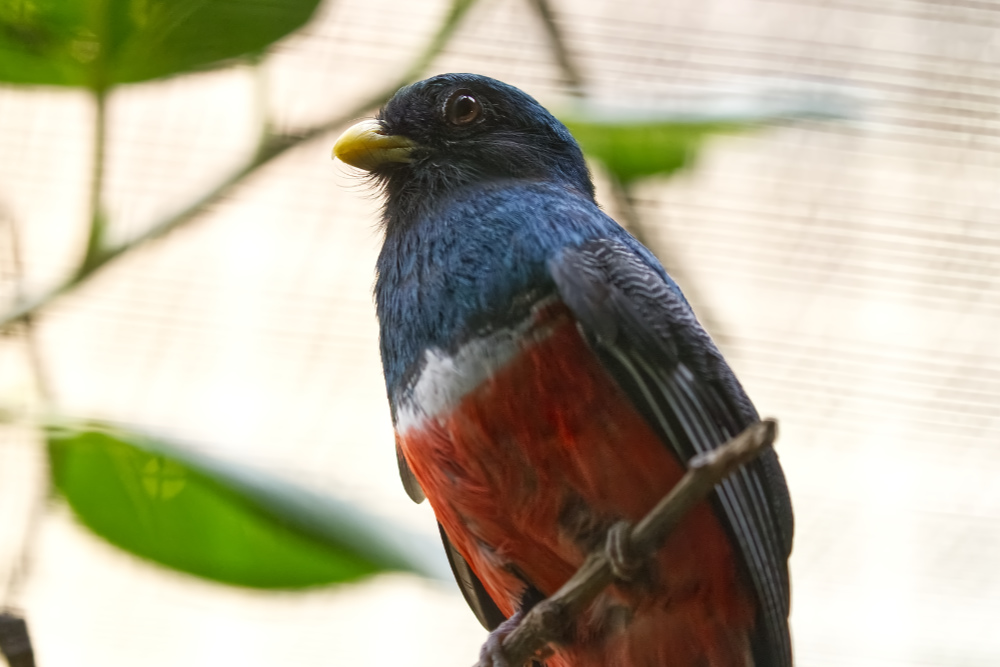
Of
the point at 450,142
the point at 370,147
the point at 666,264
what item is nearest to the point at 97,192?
the point at 370,147

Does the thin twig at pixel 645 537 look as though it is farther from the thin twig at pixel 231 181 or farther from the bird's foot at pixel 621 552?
the thin twig at pixel 231 181

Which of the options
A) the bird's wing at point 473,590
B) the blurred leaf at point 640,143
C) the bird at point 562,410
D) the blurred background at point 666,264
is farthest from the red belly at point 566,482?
the blurred background at point 666,264

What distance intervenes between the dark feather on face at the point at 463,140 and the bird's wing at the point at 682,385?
1.08ft

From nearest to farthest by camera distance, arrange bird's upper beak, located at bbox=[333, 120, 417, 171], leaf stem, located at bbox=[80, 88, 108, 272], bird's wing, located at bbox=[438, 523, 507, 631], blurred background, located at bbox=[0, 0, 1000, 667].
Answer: leaf stem, located at bbox=[80, 88, 108, 272] < bird's upper beak, located at bbox=[333, 120, 417, 171] < bird's wing, located at bbox=[438, 523, 507, 631] < blurred background, located at bbox=[0, 0, 1000, 667]

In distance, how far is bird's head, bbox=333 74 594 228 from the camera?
1647mm

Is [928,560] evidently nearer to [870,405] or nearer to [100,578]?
[870,405]

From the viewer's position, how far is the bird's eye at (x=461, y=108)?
5.60 feet

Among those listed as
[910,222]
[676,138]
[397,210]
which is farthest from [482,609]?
[910,222]

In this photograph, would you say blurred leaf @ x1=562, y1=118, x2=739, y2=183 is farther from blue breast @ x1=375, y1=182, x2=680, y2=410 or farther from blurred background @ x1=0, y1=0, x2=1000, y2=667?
blurred background @ x1=0, y1=0, x2=1000, y2=667

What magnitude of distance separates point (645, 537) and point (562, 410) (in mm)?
304

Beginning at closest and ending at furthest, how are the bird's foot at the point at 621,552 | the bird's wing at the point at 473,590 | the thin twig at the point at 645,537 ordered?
the thin twig at the point at 645,537 < the bird's foot at the point at 621,552 < the bird's wing at the point at 473,590

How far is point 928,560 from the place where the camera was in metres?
3.89

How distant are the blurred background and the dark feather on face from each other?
354 millimetres

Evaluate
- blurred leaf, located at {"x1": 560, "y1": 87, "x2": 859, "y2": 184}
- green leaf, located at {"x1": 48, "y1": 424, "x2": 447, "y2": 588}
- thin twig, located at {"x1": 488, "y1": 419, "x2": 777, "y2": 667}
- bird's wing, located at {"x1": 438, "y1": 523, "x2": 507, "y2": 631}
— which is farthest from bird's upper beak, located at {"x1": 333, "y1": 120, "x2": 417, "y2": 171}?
thin twig, located at {"x1": 488, "y1": 419, "x2": 777, "y2": 667}
